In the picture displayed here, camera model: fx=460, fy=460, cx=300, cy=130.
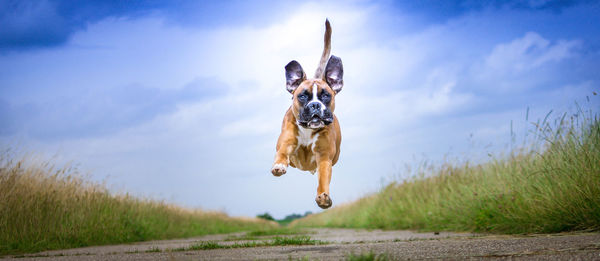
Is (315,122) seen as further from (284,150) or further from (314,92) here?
(284,150)

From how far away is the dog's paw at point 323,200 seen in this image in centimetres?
325

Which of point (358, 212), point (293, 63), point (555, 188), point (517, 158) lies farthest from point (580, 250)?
point (358, 212)

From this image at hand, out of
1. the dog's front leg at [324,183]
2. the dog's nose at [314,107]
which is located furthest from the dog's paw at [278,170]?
the dog's nose at [314,107]

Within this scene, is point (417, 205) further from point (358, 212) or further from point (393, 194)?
point (358, 212)

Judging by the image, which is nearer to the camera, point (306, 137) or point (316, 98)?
point (316, 98)

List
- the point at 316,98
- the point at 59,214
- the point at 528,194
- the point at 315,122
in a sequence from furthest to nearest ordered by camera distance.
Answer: the point at 59,214 < the point at 528,194 < the point at 316,98 < the point at 315,122

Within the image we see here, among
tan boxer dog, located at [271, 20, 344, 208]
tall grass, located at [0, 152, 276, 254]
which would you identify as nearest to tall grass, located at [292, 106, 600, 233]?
tan boxer dog, located at [271, 20, 344, 208]

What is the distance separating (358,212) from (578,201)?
50.2ft

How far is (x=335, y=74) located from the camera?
3.69 metres

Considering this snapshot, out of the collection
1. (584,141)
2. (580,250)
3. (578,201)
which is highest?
(584,141)

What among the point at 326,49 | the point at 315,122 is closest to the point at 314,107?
the point at 315,122

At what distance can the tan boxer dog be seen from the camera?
3.28 m

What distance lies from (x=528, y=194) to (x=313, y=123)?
679 centimetres

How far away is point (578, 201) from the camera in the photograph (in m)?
7.35
